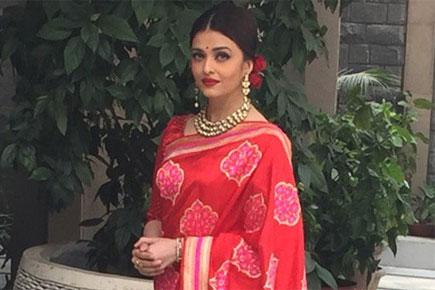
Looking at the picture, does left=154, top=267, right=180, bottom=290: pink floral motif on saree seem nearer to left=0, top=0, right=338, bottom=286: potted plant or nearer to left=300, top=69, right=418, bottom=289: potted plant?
left=0, top=0, right=338, bottom=286: potted plant

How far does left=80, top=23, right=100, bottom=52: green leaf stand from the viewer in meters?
3.23

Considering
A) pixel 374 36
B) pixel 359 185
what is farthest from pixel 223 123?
pixel 374 36

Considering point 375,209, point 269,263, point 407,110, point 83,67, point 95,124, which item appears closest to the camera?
point 269,263

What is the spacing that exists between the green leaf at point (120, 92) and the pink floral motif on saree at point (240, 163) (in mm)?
1156

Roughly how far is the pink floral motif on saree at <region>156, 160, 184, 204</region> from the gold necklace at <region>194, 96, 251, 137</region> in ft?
0.32

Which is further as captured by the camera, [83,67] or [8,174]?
[8,174]

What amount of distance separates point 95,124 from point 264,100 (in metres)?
0.68

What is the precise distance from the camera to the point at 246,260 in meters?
2.28

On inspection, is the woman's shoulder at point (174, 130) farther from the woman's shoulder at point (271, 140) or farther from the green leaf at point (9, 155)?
the green leaf at point (9, 155)

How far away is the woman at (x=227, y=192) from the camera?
2.26 meters

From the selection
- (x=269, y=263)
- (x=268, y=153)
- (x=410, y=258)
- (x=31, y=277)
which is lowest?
(x=410, y=258)

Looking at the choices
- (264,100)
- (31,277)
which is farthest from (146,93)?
(31,277)

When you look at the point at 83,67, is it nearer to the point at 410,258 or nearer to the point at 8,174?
the point at 8,174

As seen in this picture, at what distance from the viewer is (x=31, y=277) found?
3.54m
